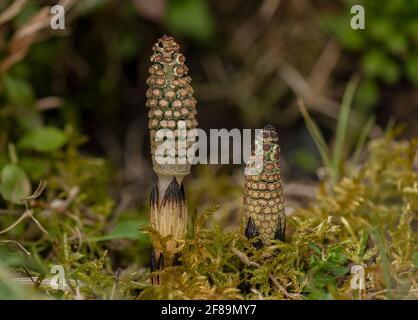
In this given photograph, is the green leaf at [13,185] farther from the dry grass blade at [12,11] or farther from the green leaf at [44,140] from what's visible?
the dry grass blade at [12,11]

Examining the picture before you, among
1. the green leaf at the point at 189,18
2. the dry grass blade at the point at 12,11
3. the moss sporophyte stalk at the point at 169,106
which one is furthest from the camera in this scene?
the green leaf at the point at 189,18

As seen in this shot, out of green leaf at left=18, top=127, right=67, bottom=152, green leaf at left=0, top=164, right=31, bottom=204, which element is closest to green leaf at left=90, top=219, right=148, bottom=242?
green leaf at left=0, top=164, right=31, bottom=204

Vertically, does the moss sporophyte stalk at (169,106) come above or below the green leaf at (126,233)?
above

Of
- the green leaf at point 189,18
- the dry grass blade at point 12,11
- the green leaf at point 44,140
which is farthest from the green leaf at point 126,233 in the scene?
the green leaf at point 189,18

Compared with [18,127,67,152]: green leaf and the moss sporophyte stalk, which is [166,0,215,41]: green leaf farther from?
the moss sporophyte stalk

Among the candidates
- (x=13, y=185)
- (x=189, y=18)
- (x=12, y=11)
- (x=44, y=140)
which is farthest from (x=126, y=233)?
(x=189, y=18)

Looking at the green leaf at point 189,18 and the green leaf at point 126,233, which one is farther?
the green leaf at point 189,18

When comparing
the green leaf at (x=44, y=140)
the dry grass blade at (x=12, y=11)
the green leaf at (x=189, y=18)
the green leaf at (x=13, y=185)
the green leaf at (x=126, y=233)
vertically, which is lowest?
the green leaf at (x=126, y=233)
